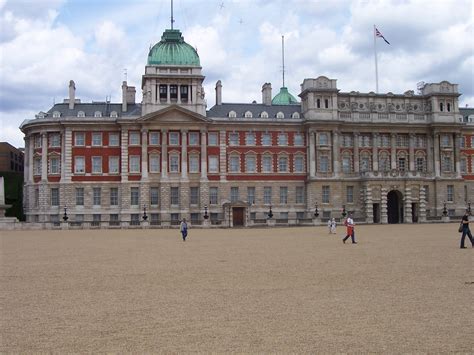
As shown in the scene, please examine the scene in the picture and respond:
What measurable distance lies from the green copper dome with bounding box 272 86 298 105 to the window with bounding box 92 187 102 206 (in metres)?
42.1

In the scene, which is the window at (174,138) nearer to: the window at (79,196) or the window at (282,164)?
the window at (79,196)

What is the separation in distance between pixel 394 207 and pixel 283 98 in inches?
1397

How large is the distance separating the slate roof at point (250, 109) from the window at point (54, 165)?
19.5 metres

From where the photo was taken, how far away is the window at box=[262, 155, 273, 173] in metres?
76.4

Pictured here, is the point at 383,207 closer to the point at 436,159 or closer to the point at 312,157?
the point at 436,159

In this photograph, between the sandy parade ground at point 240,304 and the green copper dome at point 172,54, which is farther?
the green copper dome at point 172,54

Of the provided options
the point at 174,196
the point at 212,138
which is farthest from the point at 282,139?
the point at 174,196

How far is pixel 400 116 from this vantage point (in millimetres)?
79125

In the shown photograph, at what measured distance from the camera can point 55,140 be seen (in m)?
74.2

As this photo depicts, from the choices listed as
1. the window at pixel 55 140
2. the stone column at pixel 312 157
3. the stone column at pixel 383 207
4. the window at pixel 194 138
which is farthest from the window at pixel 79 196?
the stone column at pixel 383 207

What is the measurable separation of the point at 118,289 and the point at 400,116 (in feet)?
221

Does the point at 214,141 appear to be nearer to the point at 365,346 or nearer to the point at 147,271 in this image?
the point at 147,271

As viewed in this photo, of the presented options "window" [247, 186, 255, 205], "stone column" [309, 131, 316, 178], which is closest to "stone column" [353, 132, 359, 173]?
"stone column" [309, 131, 316, 178]

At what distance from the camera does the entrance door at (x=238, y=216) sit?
73.0 metres
